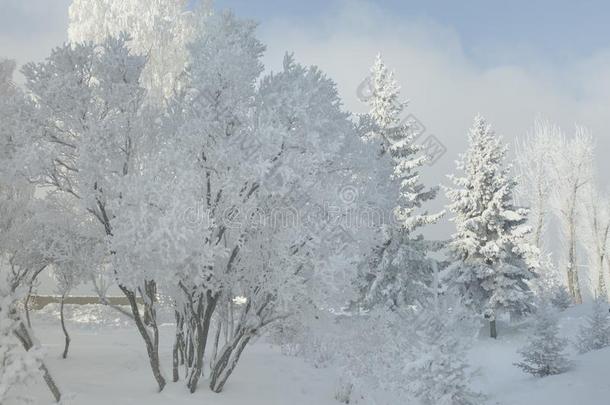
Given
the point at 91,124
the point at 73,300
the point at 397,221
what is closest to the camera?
the point at 91,124

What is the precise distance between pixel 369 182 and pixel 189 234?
458cm

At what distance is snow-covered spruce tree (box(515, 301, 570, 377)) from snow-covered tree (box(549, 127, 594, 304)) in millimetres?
19105

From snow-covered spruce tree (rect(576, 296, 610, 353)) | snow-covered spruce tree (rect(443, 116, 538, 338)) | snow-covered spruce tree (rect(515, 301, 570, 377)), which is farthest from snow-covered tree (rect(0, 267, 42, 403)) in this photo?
snow-covered spruce tree (rect(443, 116, 538, 338))

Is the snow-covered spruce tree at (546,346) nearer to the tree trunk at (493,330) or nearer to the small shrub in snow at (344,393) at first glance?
the small shrub in snow at (344,393)

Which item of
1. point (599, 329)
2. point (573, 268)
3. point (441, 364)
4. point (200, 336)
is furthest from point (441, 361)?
point (573, 268)

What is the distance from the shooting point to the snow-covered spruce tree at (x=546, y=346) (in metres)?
14.5

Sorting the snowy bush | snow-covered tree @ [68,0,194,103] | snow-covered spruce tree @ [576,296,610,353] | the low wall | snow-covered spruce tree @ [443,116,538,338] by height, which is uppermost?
snow-covered tree @ [68,0,194,103]

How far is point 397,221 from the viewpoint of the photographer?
21125 millimetres

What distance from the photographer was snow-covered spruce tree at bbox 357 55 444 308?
2083cm

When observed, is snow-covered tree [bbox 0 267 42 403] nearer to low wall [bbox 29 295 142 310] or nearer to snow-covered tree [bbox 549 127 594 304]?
low wall [bbox 29 295 142 310]

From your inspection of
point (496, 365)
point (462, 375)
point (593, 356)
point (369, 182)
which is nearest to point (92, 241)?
point (369, 182)

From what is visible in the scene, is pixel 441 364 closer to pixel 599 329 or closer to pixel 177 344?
pixel 177 344

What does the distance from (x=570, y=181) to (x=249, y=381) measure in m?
27.3

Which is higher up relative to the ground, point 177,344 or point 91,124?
point 91,124
